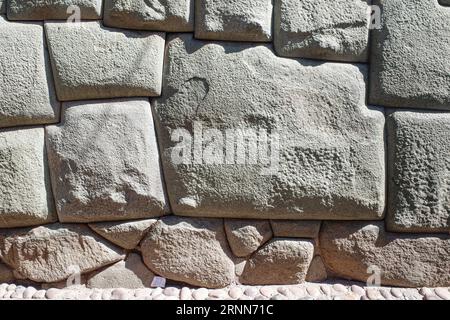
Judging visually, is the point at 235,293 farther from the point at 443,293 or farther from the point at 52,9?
the point at 52,9

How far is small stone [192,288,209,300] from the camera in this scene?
4.35ft

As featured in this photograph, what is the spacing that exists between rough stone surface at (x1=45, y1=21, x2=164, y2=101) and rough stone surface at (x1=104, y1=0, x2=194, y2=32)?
39 mm

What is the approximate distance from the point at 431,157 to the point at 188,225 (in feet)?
2.83

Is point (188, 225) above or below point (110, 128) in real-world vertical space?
below

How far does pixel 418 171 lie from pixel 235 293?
29.8 inches

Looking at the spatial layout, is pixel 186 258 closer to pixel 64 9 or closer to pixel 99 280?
pixel 99 280

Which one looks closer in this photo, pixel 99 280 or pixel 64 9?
pixel 64 9

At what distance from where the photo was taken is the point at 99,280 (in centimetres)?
138

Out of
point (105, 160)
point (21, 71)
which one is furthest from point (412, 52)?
point (21, 71)

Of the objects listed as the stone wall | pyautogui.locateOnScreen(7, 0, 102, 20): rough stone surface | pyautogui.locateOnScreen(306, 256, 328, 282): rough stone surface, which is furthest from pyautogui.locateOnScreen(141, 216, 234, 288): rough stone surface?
pyautogui.locateOnScreen(7, 0, 102, 20): rough stone surface

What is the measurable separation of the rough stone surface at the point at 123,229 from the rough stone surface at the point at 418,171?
2.80 feet

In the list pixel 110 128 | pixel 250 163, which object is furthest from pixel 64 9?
pixel 250 163

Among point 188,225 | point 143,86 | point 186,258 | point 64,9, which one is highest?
point 64,9

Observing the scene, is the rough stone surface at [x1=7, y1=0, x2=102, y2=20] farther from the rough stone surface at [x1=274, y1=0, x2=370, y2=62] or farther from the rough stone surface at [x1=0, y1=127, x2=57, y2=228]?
the rough stone surface at [x1=274, y1=0, x2=370, y2=62]
